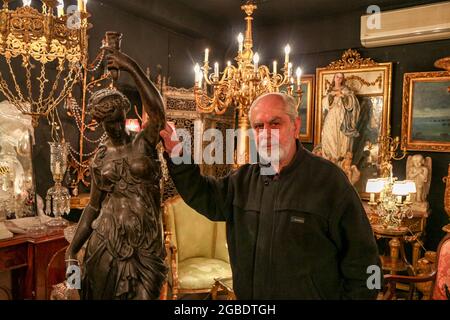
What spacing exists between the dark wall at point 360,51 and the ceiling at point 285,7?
200mm

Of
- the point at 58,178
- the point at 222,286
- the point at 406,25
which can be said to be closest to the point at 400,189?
the point at 406,25

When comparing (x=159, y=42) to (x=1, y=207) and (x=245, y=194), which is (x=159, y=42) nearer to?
(x=1, y=207)

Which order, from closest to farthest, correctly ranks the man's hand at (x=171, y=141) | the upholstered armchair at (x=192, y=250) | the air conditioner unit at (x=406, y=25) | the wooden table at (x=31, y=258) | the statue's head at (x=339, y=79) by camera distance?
the man's hand at (x=171, y=141), the wooden table at (x=31, y=258), the upholstered armchair at (x=192, y=250), the air conditioner unit at (x=406, y=25), the statue's head at (x=339, y=79)

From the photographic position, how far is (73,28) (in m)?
2.22

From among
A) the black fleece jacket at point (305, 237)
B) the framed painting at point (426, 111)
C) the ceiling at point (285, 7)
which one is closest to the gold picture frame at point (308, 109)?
the ceiling at point (285, 7)

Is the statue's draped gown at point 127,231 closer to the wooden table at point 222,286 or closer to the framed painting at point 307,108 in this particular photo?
the wooden table at point 222,286

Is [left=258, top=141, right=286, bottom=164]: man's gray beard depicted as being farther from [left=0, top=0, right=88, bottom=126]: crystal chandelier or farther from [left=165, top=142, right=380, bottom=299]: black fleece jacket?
[left=0, top=0, right=88, bottom=126]: crystal chandelier

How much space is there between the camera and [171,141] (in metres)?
1.44

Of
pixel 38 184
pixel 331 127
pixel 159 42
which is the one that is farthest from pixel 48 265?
pixel 331 127

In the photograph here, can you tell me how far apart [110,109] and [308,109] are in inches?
179

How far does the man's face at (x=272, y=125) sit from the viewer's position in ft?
5.06

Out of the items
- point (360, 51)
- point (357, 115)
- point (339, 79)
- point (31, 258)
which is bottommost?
point (31, 258)

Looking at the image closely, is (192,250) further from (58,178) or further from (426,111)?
(426,111)

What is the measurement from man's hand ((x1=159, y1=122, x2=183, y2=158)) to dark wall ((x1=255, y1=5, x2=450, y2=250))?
414 centimetres
